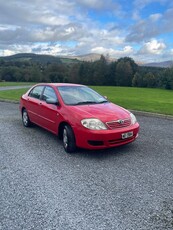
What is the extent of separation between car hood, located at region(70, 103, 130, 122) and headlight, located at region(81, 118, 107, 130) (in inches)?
3.8

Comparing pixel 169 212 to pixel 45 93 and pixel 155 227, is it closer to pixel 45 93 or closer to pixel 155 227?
pixel 155 227

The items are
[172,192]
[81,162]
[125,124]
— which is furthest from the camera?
[125,124]

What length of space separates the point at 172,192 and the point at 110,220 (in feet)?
4.07

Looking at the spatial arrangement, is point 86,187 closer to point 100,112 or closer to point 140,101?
point 100,112

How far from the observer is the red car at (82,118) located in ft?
16.9

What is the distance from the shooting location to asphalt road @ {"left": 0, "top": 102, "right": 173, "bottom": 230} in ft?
9.73

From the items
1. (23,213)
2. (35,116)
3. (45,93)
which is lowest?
(23,213)

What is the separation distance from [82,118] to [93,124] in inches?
10.8

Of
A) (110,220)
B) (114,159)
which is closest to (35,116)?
(114,159)

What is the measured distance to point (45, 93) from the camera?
6.95m

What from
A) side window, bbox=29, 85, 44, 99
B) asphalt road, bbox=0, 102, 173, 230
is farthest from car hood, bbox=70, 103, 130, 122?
side window, bbox=29, 85, 44, 99

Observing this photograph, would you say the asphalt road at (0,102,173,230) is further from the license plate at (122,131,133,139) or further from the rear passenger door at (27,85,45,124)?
the rear passenger door at (27,85,45,124)

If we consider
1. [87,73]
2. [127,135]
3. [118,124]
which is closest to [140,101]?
[127,135]

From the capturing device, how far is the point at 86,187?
12.6 ft
